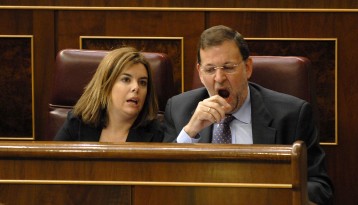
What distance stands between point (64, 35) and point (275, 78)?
0.81 meters

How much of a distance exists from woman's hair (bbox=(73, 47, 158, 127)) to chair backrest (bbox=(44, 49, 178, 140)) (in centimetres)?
6

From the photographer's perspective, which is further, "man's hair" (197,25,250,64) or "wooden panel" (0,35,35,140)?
"wooden panel" (0,35,35,140)

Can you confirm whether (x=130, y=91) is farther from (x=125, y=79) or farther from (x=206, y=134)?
(x=206, y=134)

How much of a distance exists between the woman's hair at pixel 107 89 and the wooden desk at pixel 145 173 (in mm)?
638

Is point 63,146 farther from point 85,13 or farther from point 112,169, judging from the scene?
point 85,13

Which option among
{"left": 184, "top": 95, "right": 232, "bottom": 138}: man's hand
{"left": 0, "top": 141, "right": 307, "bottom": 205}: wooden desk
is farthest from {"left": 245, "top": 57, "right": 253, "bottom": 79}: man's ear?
{"left": 0, "top": 141, "right": 307, "bottom": 205}: wooden desk

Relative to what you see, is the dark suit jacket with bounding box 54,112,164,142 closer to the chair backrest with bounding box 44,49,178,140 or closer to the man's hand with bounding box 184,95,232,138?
the chair backrest with bounding box 44,49,178,140

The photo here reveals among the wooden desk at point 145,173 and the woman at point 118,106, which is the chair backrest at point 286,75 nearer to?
the woman at point 118,106

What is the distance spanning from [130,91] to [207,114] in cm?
28

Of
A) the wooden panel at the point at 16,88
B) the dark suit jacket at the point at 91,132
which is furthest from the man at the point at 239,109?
the wooden panel at the point at 16,88

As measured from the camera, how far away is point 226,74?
4.75 ft

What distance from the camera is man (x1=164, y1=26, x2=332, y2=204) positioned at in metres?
1.41

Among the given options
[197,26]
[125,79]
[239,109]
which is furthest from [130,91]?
[197,26]

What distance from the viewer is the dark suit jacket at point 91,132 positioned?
1.64 m
